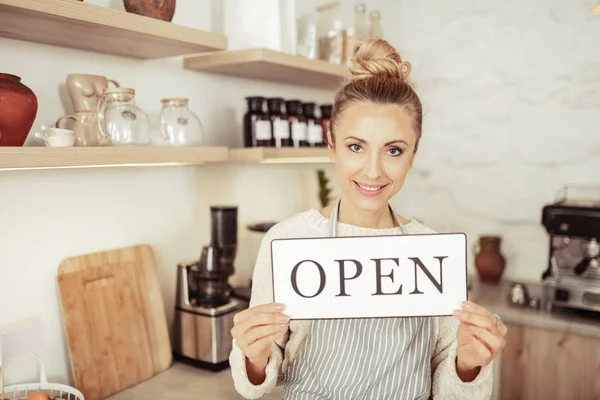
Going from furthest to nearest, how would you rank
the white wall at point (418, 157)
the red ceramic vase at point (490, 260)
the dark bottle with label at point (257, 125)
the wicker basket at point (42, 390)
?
the red ceramic vase at point (490, 260) → the dark bottle with label at point (257, 125) → the white wall at point (418, 157) → the wicker basket at point (42, 390)

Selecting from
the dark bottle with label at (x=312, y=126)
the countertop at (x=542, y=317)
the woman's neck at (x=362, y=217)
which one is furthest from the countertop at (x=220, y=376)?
the dark bottle with label at (x=312, y=126)

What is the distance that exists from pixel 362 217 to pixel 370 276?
1.00 ft

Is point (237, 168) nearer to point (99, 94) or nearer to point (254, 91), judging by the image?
point (254, 91)

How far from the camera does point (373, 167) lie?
3.92 ft

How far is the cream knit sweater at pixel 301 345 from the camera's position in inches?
47.3

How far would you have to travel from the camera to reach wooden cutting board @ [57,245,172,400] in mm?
1516

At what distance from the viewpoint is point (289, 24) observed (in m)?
1.92

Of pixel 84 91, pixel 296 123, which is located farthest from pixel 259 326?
pixel 296 123

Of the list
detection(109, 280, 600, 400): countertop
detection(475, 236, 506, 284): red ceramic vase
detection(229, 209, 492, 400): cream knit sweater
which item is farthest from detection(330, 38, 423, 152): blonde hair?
detection(475, 236, 506, 284): red ceramic vase

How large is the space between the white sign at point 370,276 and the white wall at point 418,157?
82cm

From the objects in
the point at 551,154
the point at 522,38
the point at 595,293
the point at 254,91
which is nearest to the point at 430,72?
the point at 522,38

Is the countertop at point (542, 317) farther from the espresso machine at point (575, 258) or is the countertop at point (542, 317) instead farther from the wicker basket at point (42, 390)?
the wicker basket at point (42, 390)

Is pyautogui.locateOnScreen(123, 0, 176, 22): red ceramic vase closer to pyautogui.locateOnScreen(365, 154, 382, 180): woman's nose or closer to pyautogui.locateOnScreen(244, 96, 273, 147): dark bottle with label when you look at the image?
pyautogui.locateOnScreen(244, 96, 273, 147): dark bottle with label

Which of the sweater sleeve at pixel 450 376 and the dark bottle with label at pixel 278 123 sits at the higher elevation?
the dark bottle with label at pixel 278 123
